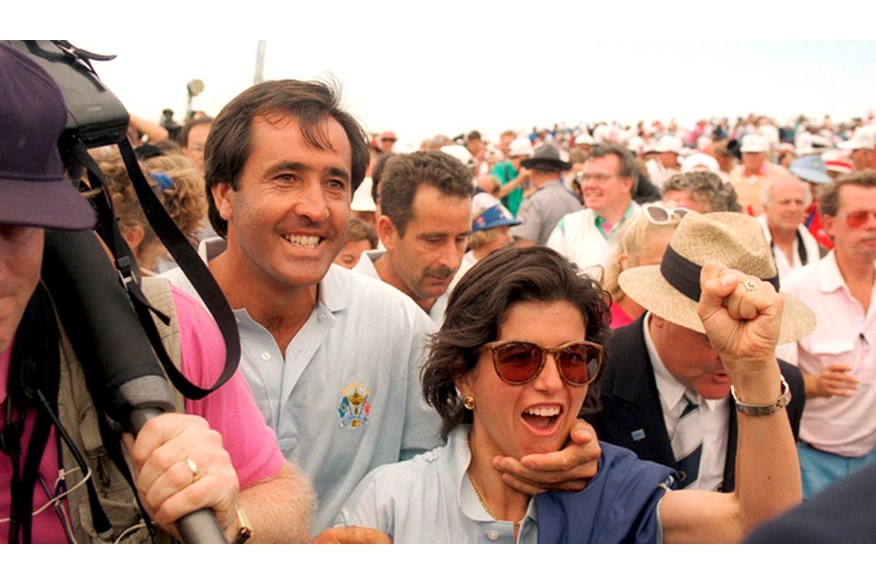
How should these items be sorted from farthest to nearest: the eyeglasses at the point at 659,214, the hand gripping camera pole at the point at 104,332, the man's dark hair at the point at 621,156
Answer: the man's dark hair at the point at 621,156, the eyeglasses at the point at 659,214, the hand gripping camera pole at the point at 104,332

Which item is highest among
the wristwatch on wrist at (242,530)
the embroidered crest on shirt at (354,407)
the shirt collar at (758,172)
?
the wristwatch on wrist at (242,530)

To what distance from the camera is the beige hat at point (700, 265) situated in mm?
2463

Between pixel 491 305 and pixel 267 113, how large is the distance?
A: 844mm

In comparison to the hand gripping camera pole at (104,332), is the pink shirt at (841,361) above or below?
below

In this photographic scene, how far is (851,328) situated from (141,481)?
3.48 meters

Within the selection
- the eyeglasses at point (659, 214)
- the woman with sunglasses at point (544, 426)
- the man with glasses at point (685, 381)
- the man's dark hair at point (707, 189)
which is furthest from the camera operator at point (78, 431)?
the man's dark hair at point (707, 189)

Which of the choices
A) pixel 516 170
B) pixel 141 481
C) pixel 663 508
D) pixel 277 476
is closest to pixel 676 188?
pixel 663 508

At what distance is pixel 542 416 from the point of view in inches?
80.0

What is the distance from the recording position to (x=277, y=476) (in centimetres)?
172

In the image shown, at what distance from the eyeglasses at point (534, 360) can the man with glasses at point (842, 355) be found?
7.01ft

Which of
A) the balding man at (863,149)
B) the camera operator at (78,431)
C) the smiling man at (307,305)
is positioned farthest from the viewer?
the balding man at (863,149)

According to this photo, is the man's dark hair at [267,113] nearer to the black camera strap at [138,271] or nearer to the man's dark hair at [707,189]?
the black camera strap at [138,271]

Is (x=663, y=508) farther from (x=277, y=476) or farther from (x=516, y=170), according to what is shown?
(x=516, y=170)

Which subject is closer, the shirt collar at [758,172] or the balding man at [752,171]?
the balding man at [752,171]
